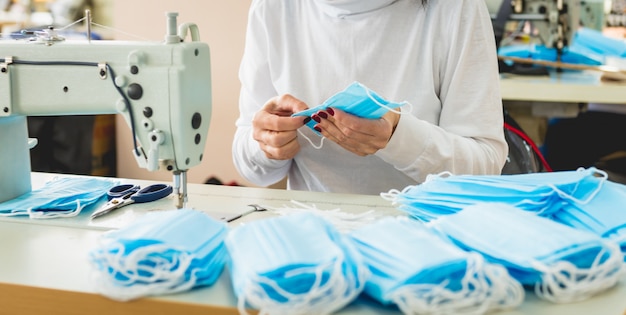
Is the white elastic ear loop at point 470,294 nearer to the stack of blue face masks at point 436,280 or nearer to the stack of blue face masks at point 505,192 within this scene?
the stack of blue face masks at point 436,280

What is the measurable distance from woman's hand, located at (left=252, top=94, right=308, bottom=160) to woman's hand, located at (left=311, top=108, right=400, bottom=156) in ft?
→ 0.25

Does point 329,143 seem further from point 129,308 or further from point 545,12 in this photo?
point 545,12

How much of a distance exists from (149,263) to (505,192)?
A: 57 cm

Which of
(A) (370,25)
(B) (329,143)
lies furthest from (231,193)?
(A) (370,25)

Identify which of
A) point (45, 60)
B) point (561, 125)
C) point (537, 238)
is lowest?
point (561, 125)

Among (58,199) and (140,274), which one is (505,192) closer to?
(140,274)

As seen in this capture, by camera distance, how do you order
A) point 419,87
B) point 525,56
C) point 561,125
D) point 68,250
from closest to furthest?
point 68,250, point 419,87, point 561,125, point 525,56

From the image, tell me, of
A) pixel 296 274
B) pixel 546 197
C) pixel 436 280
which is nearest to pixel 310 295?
pixel 296 274

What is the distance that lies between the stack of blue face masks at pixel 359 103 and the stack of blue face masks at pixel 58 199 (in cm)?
42

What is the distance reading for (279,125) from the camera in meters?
→ 1.44

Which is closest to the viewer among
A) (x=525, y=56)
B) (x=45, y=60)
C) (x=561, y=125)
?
(x=45, y=60)

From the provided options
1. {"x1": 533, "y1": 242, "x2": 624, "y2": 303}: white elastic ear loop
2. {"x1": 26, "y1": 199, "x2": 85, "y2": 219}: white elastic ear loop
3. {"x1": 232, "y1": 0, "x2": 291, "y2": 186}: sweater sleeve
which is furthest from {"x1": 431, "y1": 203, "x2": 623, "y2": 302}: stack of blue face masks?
{"x1": 232, "y1": 0, "x2": 291, "y2": 186}: sweater sleeve

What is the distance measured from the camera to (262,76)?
5.78ft

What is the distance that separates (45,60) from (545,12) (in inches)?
95.5
